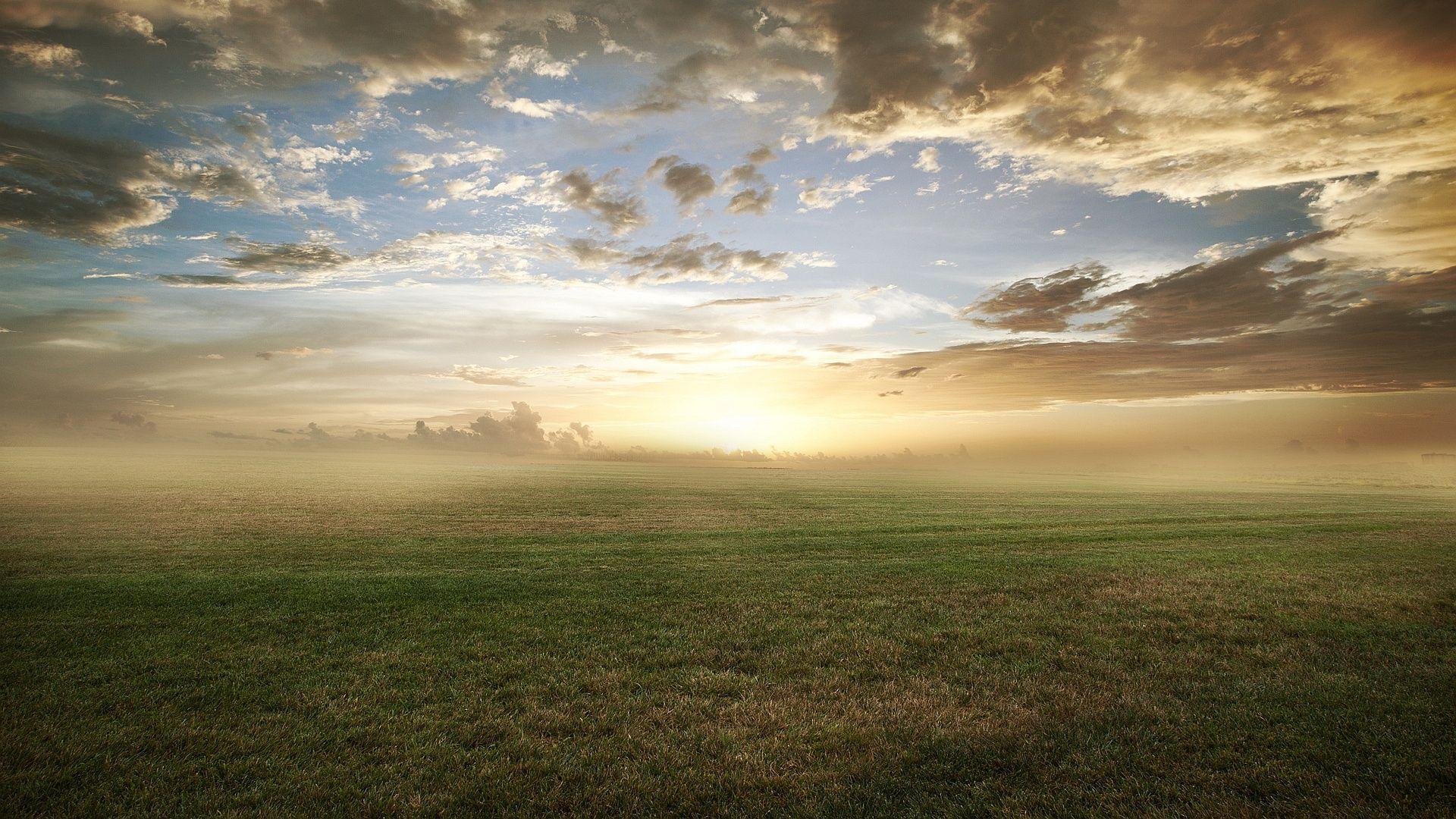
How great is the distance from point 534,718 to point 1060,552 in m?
22.2

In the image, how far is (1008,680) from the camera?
1009 centimetres

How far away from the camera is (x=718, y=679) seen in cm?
1005

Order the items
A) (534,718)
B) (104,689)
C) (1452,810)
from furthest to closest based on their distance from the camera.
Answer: (104,689) < (534,718) < (1452,810)

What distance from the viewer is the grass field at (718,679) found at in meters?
6.93

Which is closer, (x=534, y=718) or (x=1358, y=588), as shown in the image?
(x=534, y=718)

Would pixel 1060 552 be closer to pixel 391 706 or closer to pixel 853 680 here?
pixel 853 680

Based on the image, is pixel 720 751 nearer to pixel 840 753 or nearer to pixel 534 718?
pixel 840 753

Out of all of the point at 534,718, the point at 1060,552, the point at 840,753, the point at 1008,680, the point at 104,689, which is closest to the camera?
the point at 840,753

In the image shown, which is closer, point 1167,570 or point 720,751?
point 720,751

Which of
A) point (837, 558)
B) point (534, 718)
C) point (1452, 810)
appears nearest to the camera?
point (1452, 810)

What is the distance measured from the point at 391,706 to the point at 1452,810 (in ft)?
43.1

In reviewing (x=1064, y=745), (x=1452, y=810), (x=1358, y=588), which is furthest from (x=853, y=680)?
(x=1358, y=588)

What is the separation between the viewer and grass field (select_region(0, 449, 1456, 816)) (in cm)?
693

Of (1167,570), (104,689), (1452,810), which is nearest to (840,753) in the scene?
(1452,810)
